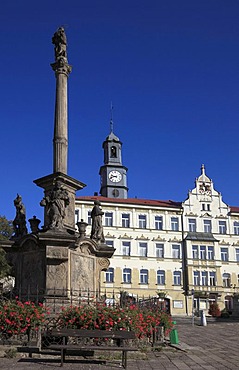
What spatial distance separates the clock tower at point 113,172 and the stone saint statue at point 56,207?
4745 centimetres

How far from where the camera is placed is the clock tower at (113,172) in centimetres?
6334

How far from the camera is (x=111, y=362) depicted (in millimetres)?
10672

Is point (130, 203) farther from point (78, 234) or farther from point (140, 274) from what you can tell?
Answer: point (78, 234)

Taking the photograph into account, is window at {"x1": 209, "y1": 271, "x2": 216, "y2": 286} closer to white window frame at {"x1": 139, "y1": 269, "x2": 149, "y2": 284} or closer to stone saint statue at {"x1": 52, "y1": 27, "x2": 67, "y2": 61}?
white window frame at {"x1": 139, "y1": 269, "x2": 149, "y2": 284}

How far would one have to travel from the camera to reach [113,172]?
64250 mm

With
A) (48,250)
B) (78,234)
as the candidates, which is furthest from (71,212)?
(48,250)

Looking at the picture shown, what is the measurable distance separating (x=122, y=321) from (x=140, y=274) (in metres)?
41.7

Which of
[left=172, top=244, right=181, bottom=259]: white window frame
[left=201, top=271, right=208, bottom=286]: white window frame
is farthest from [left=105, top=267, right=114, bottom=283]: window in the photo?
[left=201, top=271, right=208, bottom=286]: white window frame

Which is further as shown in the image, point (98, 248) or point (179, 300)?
point (179, 300)

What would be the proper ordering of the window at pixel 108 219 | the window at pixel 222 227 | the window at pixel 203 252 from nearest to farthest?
the window at pixel 108 219
the window at pixel 203 252
the window at pixel 222 227

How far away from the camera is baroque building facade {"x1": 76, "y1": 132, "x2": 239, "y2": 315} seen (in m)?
52.7

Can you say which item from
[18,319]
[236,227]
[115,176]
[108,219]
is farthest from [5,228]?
[18,319]

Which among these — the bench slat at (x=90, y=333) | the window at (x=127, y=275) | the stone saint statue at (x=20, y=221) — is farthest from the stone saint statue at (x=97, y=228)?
the window at (x=127, y=275)

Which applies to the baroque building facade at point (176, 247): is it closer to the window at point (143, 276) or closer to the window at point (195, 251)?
the window at point (143, 276)
